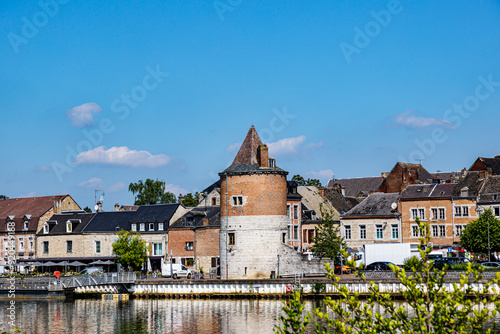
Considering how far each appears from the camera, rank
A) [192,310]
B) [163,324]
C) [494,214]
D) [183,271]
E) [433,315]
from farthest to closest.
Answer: [494,214] < [183,271] < [192,310] < [163,324] < [433,315]

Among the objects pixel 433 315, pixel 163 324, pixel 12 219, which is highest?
pixel 12 219

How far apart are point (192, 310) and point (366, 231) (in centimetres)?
3025

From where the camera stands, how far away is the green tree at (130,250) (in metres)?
61.3

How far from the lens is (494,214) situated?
62.0 meters

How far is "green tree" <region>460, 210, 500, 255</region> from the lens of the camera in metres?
58.0

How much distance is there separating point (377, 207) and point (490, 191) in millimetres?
11368

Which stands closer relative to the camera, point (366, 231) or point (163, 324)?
point (163, 324)

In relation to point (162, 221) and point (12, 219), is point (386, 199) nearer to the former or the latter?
point (162, 221)

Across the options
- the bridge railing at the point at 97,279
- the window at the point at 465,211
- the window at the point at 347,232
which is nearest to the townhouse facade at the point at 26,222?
the bridge railing at the point at 97,279

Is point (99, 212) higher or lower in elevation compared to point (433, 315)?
higher

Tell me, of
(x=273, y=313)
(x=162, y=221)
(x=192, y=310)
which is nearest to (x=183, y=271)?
(x=162, y=221)

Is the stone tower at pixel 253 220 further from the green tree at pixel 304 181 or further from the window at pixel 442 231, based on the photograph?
the green tree at pixel 304 181

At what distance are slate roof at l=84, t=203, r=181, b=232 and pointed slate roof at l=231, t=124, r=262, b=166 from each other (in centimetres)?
1590

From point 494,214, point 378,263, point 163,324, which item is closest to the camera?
point 163,324
